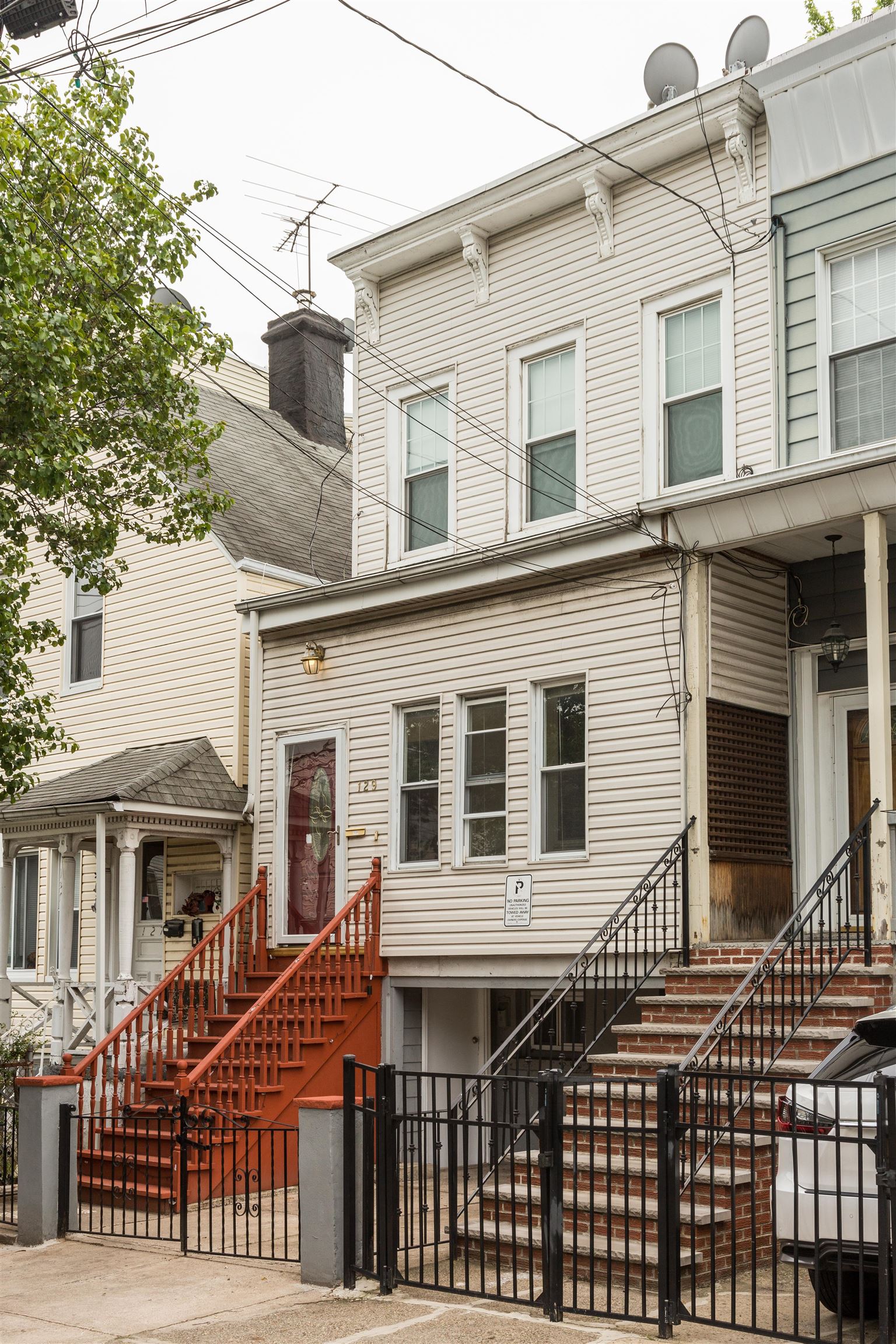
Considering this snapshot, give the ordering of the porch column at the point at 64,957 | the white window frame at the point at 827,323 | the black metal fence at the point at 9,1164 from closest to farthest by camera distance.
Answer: the black metal fence at the point at 9,1164
the white window frame at the point at 827,323
the porch column at the point at 64,957

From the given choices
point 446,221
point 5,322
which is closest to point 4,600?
point 5,322

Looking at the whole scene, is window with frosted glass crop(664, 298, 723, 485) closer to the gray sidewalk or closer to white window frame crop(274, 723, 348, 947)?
white window frame crop(274, 723, 348, 947)

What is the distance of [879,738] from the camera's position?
1075cm

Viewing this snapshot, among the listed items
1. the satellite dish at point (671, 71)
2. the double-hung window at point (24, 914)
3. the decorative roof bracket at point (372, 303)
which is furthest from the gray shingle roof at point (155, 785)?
the satellite dish at point (671, 71)

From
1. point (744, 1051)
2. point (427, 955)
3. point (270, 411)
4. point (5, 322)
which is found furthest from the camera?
point (270, 411)

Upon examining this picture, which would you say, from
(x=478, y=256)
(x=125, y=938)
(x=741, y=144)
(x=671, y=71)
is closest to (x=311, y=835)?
(x=125, y=938)

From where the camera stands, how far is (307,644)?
635 inches

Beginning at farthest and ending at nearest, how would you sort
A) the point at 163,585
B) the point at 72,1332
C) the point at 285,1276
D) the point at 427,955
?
the point at 163,585 → the point at 427,955 → the point at 285,1276 → the point at 72,1332

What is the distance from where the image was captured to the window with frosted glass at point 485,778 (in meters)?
14.2

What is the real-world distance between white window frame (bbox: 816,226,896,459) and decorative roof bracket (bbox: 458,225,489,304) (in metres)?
3.83

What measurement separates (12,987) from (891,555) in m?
12.2

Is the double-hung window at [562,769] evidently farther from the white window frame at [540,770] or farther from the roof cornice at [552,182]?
the roof cornice at [552,182]

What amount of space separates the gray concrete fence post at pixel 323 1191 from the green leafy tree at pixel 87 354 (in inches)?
226

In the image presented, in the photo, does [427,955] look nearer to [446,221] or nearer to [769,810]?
[769,810]
